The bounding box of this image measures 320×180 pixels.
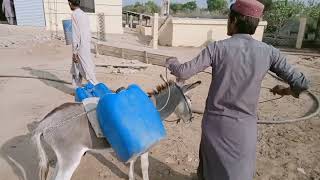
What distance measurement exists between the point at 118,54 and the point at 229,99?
8.00 meters

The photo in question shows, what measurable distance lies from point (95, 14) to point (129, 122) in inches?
513

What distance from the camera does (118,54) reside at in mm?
9852

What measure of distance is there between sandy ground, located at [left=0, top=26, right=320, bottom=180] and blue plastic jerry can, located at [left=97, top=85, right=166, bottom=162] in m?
1.37

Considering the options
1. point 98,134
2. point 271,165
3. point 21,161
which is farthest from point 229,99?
point 21,161

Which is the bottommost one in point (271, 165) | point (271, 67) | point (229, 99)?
point (271, 165)

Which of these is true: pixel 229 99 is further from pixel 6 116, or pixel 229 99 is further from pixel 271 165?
pixel 6 116

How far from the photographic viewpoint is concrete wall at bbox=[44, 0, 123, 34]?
557 inches

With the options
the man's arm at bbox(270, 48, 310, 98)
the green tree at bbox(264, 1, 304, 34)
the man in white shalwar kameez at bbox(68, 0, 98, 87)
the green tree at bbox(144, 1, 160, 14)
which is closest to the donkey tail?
the man's arm at bbox(270, 48, 310, 98)

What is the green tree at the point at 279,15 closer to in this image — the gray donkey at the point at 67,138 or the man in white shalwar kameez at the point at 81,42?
the man in white shalwar kameez at the point at 81,42

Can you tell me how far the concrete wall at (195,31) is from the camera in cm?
1364

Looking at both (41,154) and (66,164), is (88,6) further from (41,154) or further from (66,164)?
(66,164)

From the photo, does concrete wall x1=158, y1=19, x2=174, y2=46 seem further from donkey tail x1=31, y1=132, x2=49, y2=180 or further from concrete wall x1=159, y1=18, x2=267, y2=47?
donkey tail x1=31, y1=132, x2=49, y2=180

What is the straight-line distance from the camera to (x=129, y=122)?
2389 millimetres

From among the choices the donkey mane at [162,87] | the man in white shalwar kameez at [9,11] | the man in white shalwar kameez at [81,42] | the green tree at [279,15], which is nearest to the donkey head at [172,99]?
the donkey mane at [162,87]
